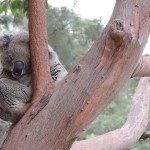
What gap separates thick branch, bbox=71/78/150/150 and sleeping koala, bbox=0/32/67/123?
0.72m

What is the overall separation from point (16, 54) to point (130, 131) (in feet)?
4.19

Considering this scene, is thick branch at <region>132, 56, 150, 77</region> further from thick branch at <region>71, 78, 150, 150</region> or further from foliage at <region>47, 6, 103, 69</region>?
foliage at <region>47, 6, 103, 69</region>

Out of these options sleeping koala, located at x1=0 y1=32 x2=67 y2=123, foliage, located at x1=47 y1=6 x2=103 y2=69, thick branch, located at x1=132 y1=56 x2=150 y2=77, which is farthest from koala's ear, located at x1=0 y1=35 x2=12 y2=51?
foliage, located at x1=47 y1=6 x2=103 y2=69

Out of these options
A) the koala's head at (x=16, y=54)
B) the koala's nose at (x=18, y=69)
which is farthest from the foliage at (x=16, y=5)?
the koala's nose at (x=18, y=69)

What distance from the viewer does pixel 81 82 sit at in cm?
161

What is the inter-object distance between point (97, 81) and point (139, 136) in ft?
5.27

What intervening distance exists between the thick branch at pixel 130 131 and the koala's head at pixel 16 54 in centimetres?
77

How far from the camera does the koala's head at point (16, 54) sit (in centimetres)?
204

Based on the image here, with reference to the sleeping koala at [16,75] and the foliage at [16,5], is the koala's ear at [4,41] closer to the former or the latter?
the sleeping koala at [16,75]

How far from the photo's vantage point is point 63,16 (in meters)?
5.57

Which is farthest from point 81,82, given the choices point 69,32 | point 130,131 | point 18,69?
point 69,32

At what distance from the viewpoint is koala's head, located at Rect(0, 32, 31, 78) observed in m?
2.04

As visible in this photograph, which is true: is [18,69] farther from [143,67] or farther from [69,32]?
[69,32]

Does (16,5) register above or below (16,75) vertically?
above
